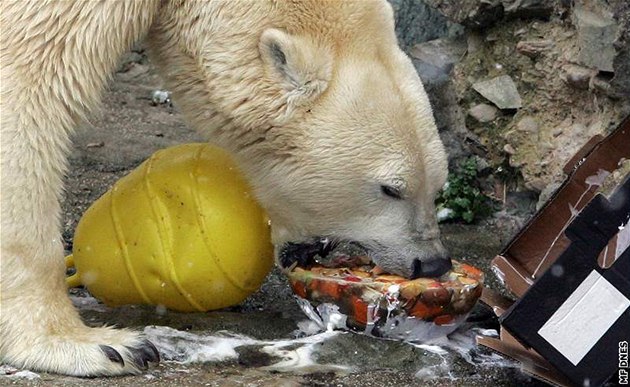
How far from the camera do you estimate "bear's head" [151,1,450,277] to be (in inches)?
131

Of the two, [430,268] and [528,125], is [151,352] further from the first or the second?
[528,125]

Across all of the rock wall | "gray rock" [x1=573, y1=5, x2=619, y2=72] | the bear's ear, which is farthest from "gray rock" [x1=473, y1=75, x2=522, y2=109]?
the bear's ear

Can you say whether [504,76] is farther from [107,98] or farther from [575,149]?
[107,98]

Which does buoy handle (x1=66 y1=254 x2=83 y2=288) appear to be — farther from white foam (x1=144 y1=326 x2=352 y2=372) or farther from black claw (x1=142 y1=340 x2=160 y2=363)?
black claw (x1=142 y1=340 x2=160 y2=363)

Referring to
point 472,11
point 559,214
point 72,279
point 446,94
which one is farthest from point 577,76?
point 72,279

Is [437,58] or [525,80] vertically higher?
[525,80]

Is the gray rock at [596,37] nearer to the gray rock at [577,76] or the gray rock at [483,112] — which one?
the gray rock at [577,76]

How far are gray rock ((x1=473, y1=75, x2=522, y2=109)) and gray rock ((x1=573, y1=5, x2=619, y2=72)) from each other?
42cm

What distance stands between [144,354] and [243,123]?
729mm

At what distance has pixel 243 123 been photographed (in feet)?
11.2

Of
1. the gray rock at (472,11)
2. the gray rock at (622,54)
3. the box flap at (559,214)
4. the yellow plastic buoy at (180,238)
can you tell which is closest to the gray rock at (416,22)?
the gray rock at (472,11)

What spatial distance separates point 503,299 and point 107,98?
3.27 metres

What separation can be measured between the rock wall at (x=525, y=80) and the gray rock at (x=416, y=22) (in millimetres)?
34

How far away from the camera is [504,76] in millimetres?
4898
